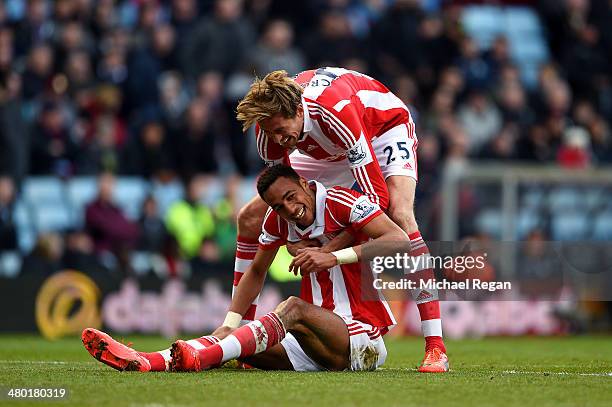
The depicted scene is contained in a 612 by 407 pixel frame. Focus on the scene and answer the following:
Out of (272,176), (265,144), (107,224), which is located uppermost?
(265,144)

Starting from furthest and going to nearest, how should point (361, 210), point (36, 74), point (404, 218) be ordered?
point (36, 74) → point (404, 218) → point (361, 210)

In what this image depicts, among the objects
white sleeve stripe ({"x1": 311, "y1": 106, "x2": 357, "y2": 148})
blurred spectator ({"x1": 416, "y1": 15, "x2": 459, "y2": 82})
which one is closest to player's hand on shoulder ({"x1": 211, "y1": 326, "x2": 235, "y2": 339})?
white sleeve stripe ({"x1": 311, "y1": 106, "x2": 357, "y2": 148})

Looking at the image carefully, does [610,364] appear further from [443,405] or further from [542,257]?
[542,257]

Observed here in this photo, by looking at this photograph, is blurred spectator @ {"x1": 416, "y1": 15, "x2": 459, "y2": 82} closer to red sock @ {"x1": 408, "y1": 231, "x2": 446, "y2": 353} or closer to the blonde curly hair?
red sock @ {"x1": 408, "y1": 231, "x2": 446, "y2": 353}

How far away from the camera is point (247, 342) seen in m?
7.62

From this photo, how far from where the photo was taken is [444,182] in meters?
17.3

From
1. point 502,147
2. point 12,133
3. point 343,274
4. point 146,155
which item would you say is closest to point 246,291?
point 343,274

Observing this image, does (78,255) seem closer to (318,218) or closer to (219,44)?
(219,44)

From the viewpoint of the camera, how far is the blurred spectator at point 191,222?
16297 mm

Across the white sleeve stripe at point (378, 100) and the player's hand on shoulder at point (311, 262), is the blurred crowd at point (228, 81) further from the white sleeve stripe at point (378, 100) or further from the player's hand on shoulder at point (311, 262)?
the player's hand on shoulder at point (311, 262)

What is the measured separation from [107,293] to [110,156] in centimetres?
227

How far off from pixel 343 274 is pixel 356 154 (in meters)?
0.89

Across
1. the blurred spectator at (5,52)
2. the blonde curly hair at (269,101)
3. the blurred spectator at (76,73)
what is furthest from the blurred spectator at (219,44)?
the blonde curly hair at (269,101)

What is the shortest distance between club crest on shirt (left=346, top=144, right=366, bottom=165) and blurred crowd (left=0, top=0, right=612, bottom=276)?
7.96m
